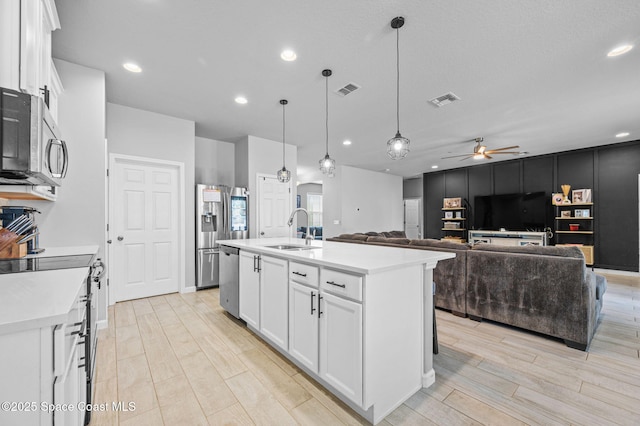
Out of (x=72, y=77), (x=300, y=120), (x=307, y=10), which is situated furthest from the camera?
(x=300, y=120)

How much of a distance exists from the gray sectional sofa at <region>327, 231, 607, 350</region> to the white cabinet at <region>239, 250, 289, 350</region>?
6.79ft

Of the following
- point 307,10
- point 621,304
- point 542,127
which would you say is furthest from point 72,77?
point 621,304

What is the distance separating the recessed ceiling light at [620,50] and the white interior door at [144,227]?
5330 mm

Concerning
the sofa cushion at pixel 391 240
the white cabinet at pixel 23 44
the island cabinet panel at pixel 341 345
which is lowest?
the island cabinet panel at pixel 341 345

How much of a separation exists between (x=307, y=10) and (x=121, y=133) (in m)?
3.17

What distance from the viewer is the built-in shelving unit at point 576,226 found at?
6137mm

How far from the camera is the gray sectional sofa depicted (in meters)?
2.44

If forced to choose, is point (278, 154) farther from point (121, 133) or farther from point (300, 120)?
point (121, 133)

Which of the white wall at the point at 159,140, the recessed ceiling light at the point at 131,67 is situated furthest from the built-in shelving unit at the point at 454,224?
the recessed ceiling light at the point at 131,67

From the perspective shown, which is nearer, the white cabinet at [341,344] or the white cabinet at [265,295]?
the white cabinet at [341,344]

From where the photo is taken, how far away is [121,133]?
12.3ft

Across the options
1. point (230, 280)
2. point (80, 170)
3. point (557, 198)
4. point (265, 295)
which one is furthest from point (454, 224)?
point (80, 170)

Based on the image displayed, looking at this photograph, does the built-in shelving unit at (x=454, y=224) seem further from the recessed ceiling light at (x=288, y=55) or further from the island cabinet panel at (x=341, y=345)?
the island cabinet panel at (x=341, y=345)

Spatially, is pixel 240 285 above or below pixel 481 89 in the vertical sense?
below
